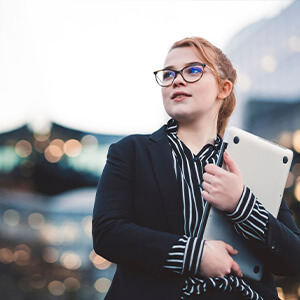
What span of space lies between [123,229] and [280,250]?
43 centimetres

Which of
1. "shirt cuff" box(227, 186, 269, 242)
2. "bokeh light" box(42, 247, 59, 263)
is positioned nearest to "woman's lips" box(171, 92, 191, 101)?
"shirt cuff" box(227, 186, 269, 242)

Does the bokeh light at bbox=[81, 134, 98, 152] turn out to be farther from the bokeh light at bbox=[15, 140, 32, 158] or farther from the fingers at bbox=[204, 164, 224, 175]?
the fingers at bbox=[204, 164, 224, 175]

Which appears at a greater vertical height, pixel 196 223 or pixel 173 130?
pixel 173 130

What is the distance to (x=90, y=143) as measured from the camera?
2039 inches

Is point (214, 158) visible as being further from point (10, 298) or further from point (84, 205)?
point (84, 205)

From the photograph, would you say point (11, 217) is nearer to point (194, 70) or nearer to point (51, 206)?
point (51, 206)

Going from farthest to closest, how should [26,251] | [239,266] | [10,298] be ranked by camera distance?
[26,251]
[10,298]
[239,266]

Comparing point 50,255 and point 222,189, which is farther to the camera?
point 50,255

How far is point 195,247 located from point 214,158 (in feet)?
1.13

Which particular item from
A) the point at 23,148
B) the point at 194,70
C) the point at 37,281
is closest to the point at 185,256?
the point at 194,70

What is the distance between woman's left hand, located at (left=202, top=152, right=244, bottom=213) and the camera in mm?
1059

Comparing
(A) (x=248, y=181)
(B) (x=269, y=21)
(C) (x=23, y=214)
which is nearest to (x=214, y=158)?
(A) (x=248, y=181)

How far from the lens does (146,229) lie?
1.06 m

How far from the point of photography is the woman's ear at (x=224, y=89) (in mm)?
1361
